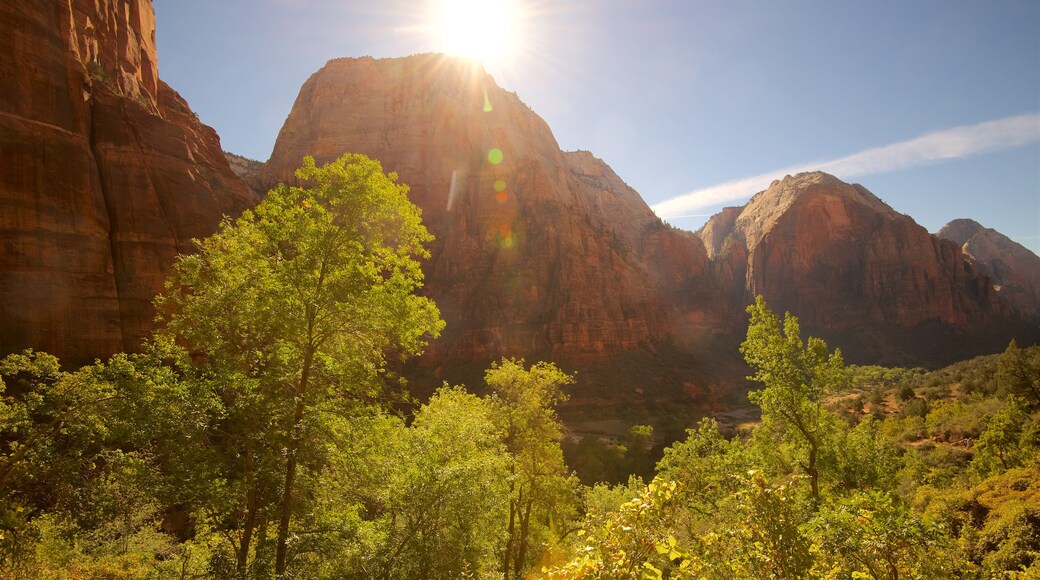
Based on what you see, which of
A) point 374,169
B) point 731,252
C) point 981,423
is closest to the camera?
point 374,169

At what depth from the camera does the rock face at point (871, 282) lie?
96438 millimetres

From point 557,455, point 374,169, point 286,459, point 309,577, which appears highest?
point 374,169

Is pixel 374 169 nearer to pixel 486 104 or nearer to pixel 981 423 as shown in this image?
pixel 981 423

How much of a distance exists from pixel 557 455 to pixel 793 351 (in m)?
8.31

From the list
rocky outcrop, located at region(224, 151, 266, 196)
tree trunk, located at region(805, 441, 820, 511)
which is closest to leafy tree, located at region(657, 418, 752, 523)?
tree trunk, located at region(805, 441, 820, 511)

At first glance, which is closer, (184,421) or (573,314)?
(184,421)

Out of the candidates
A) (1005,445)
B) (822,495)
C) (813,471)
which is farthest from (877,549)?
(1005,445)

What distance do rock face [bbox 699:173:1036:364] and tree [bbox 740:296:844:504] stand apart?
103 metres

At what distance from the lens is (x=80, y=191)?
22016mm

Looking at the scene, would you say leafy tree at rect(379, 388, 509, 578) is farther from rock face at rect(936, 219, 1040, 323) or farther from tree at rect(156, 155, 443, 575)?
rock face at rect(936, 219, 1040, 323)

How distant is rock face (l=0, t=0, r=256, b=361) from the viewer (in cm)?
1964

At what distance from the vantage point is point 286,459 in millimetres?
6695

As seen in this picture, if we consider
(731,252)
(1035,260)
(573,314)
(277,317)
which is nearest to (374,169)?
(277,317)

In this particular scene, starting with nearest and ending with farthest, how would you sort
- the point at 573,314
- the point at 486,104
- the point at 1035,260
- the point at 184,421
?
1. the point at 184,421
2. the point at 573,314
3. the point at 486,104
4. the point at 1035,260
